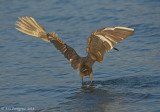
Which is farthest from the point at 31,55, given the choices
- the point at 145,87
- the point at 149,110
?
the point at 149,110

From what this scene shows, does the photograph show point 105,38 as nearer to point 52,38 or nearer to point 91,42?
point 91,42

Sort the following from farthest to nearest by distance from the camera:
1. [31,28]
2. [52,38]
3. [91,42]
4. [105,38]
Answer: [31,28] < [52,38] < [91,42] < [105,38]

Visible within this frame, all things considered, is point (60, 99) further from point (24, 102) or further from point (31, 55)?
point (31, 55)

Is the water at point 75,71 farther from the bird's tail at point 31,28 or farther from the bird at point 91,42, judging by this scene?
the bird's tail at point 31,28

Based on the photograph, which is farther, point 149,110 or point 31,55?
Answer: point 31,55

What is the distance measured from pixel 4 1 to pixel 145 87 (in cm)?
973

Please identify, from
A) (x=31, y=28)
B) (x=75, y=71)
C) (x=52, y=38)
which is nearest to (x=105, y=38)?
(x=52, y=38)

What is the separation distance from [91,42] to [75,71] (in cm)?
172

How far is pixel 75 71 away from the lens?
932 centimetres

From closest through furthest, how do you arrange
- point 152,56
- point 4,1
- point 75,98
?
point 75,98 → point 152,56 → point 4,1

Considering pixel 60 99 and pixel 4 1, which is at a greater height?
pixel 4 1

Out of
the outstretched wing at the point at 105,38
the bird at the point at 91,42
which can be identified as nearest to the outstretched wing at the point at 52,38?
the bird at the point at 91,42

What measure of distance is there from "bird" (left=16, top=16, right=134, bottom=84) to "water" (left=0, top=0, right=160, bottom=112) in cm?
51

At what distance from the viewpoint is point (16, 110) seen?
280 inches
